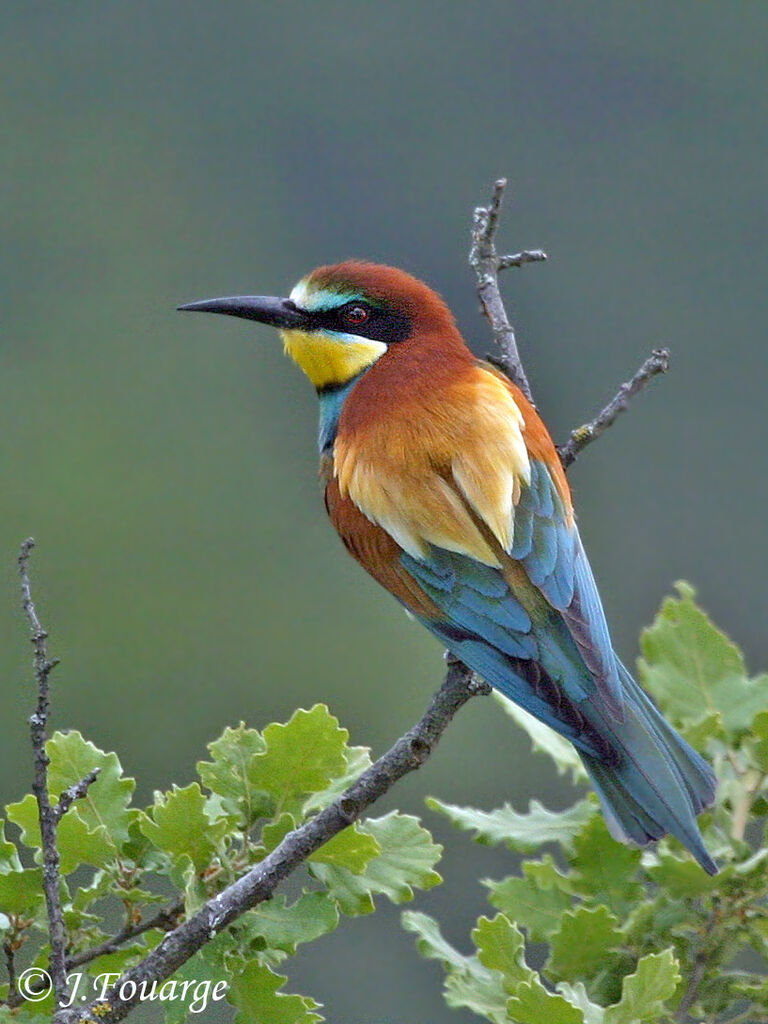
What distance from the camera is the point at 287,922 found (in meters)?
1.40

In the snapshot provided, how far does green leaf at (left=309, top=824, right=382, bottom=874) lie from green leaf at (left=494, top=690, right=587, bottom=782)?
35 centimetres

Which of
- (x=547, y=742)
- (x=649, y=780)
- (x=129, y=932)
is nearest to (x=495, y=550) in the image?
(x=547, y=742)

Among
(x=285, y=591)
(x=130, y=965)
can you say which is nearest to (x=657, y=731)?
(x=130, y=965)

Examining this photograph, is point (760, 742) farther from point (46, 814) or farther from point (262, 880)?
point (46, 814)

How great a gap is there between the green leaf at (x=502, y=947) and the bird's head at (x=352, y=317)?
0.92 metres

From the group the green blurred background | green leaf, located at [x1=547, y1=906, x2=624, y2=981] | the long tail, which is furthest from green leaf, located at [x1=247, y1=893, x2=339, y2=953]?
the green blurred background

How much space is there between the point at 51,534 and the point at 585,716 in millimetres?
10320

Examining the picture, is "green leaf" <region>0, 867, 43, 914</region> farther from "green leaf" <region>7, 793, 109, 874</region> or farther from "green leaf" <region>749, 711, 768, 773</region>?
"green leaf" <region>749, 711, 768, 773</region>

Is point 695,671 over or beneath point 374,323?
beneath

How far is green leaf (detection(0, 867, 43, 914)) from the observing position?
140cm

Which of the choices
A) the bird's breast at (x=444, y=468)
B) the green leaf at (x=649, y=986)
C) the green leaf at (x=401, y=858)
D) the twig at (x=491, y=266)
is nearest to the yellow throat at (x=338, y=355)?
the bird's breast at (x=444, y=468)

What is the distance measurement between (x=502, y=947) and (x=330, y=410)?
0.95 metres

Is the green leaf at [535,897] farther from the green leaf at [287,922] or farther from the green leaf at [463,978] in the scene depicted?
the green leaf at [287,922]

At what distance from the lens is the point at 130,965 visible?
4.66 ft
